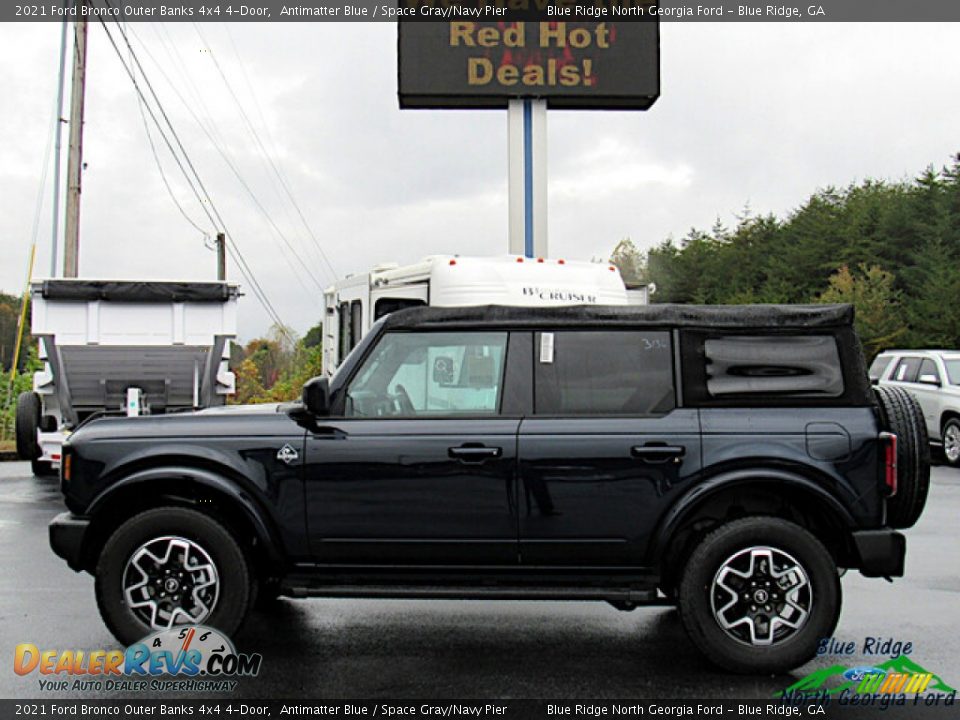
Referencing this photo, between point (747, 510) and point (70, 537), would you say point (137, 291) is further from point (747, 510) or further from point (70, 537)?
point (747, 510)

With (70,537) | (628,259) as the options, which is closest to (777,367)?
(70,537)

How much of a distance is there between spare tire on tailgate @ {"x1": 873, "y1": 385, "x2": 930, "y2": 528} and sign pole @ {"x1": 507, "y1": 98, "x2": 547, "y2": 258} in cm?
1281

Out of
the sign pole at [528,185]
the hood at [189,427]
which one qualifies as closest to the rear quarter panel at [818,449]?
the hood at [189,427]

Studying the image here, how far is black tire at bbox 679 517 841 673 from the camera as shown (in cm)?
531

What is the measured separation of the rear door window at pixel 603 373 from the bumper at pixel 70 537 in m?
2.47

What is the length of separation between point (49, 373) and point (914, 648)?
1053cm

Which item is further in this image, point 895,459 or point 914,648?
point 914,648

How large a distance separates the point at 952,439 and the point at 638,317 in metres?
12.6

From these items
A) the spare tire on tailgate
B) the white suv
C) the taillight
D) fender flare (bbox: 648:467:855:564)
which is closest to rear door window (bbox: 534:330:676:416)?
fender flare (bbox: 648:467:855:564)

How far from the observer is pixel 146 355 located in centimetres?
1291

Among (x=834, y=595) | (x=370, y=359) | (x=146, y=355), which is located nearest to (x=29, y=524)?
(x=146, y=355)

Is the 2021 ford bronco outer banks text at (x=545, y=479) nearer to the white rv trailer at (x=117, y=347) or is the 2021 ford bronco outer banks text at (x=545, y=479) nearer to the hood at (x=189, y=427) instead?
the hood at (x=189, y=427)

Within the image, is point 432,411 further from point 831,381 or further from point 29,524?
point 29,524

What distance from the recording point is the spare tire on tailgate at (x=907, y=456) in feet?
18.4
